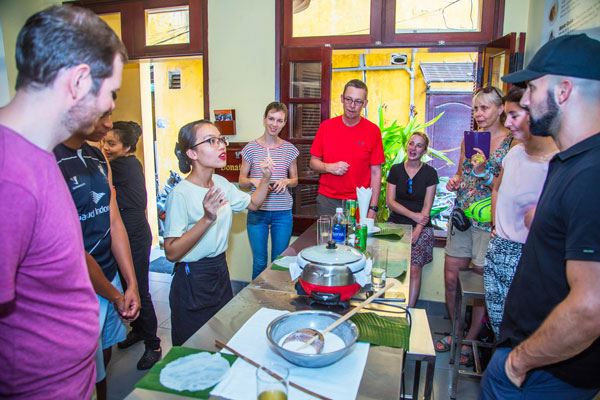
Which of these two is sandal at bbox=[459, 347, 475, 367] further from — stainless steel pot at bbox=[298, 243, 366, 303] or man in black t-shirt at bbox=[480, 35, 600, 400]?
stainless steel pot at bbox=[298, 243, 366, 303]

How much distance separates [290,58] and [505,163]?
94.2 inches

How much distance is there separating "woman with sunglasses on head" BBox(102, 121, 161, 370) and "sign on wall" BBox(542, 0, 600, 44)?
288 cm

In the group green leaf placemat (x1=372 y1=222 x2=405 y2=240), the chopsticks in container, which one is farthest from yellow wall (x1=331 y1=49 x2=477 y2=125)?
the chopsticks in container

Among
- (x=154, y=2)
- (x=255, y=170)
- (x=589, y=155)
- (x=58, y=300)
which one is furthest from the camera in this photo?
(x=154, y=2)

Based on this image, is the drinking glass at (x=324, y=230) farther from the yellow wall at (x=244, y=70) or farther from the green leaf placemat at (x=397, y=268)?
the yellow wall at (x=244, y=70)

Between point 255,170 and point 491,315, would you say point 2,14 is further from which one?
point 491,315

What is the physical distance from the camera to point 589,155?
1195mm

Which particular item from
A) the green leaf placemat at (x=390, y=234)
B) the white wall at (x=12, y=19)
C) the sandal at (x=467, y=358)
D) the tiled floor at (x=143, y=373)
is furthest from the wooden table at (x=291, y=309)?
the white wall at (x=12, y=19)

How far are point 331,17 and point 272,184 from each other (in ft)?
6.88

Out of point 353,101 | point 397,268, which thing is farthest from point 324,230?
point 353,101

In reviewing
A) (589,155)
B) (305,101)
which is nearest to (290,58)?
(305,101)

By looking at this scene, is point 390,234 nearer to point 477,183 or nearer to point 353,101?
point 477,183

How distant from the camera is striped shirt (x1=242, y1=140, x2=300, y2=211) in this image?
3539 millimetres

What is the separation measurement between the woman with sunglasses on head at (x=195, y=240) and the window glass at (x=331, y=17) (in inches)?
94.6
